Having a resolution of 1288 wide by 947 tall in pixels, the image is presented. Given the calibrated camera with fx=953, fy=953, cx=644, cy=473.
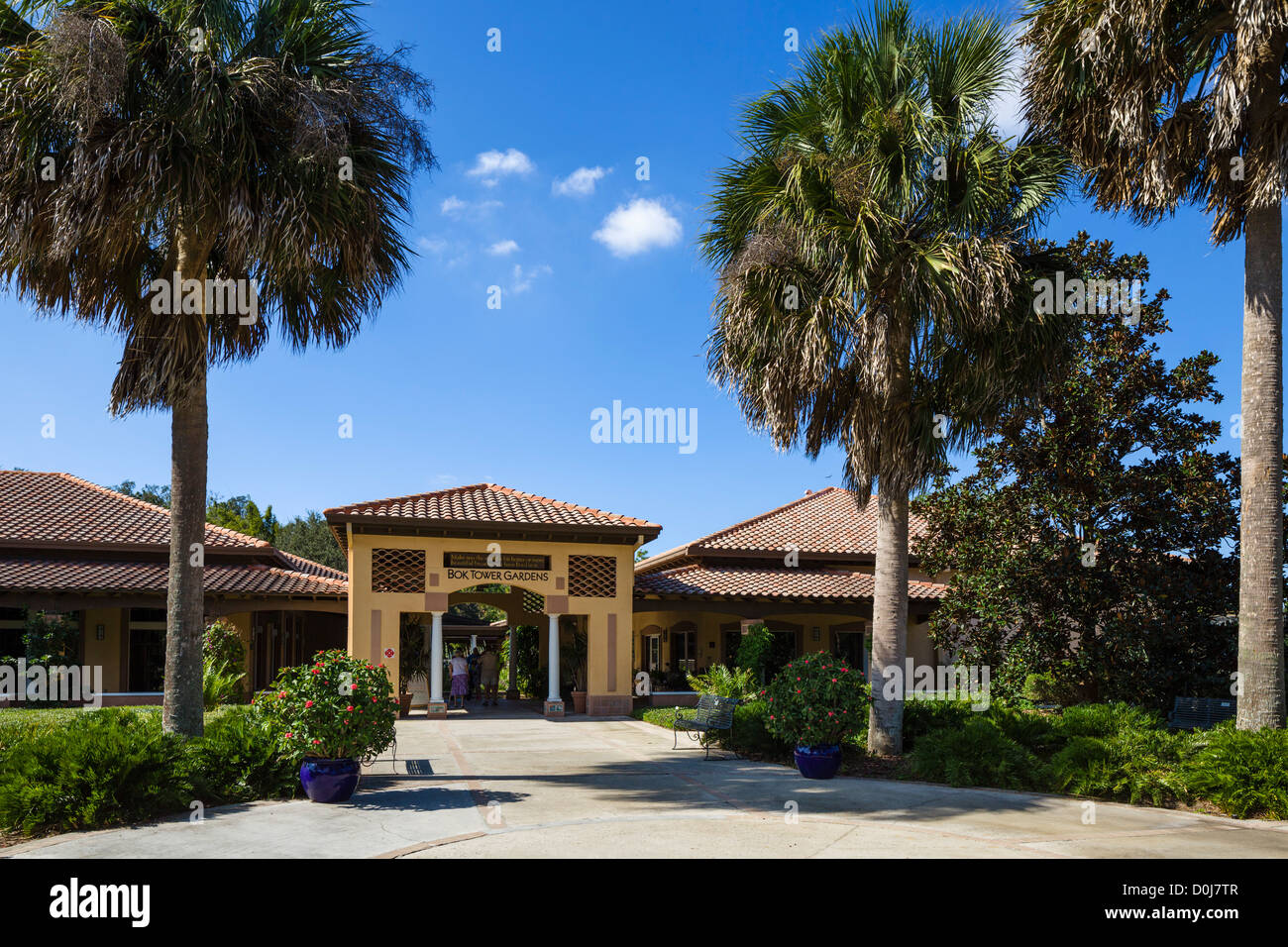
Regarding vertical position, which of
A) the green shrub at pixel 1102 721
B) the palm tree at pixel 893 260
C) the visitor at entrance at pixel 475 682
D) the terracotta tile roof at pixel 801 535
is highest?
the palm tree at pixel 893 260

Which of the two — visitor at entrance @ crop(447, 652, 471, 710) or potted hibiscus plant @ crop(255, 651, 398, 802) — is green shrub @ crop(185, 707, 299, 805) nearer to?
potted hibiscus plant @ crop(255, 651, 398, 802)

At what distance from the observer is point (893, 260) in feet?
41.0

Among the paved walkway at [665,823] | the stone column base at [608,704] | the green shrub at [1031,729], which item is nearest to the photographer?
the paved walkway at [665,823]

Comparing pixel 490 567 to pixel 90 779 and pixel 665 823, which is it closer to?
pixel 90 779

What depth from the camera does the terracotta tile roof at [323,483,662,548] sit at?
68.4 ft

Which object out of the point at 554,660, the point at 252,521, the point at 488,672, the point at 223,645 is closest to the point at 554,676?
the point at 554,660

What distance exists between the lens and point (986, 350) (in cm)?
1271

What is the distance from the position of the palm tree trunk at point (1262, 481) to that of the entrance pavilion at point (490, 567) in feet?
43.7

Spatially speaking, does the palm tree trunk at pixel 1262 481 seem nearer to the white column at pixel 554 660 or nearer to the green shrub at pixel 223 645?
the white column at pixel 554 660

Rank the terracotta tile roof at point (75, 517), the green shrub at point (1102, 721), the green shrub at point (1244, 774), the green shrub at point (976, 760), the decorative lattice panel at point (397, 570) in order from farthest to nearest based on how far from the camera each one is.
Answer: the terracotta tile roof at point (75, 517)
the decorative lattice panel at point (397, 570)
the green shrub at point (1102, 721)
the green shrub at point (976, 760)
the green shrub at point (1244, 774)

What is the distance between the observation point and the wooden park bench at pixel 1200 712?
543 inches

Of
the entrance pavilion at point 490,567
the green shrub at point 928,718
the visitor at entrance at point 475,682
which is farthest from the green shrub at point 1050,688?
the visitor at entrance at point 475,682

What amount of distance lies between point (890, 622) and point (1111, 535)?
17.3 feet
